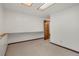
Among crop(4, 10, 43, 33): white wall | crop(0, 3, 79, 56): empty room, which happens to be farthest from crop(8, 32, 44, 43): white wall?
crop(4, 10, 43, 33): white wall

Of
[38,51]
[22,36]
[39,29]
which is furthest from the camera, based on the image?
[39,29]

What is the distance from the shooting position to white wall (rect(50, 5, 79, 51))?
14.0 feet

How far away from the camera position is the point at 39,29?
27.2 ft

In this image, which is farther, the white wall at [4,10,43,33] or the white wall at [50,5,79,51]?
the white wall at [4,10,43,33]

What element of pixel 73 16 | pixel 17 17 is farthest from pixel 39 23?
pixel 73 16

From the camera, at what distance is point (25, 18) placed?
7234mm

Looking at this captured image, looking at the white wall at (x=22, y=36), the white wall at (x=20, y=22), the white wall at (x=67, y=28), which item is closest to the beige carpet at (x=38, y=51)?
the white wall at (x=67, y=28)

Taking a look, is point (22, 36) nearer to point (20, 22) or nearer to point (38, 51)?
point (20, 22)

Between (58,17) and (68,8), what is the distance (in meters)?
1.06

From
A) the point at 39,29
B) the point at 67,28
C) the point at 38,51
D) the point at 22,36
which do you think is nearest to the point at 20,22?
the point at 22,36

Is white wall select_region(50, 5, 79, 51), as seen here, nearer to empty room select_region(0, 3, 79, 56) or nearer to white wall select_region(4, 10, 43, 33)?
empty room select_region(0, 3, 79, 56)

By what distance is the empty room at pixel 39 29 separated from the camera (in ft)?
14.0

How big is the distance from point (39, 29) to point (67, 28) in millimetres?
3710

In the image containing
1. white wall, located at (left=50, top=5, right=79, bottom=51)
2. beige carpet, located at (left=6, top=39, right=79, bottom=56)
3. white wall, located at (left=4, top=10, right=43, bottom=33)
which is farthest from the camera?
white wall, located at (left=4, top=10, right=43, bottom=33)
